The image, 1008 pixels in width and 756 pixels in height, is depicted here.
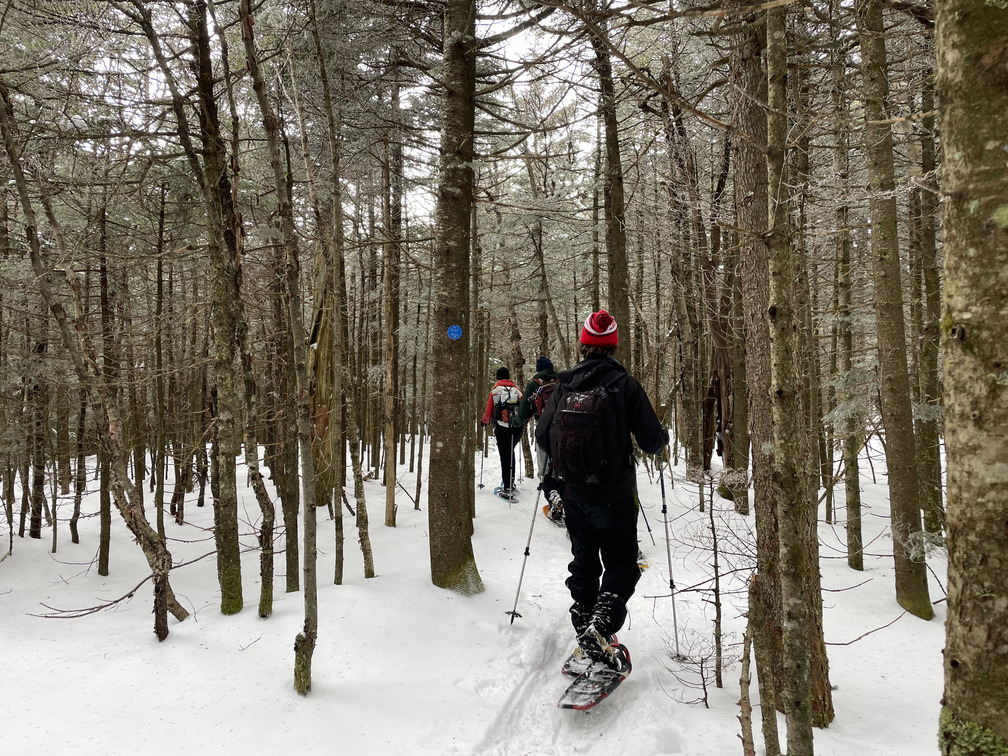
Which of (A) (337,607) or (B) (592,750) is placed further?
(A) (337,607)

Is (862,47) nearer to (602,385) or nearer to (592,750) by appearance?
(602,385)

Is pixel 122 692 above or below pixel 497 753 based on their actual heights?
above

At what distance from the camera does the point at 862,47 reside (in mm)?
5488

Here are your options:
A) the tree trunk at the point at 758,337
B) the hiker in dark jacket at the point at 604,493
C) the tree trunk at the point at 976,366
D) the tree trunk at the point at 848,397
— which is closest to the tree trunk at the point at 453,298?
the hiker in dark jacket at the point at 604,493

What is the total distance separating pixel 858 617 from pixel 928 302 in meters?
5.29

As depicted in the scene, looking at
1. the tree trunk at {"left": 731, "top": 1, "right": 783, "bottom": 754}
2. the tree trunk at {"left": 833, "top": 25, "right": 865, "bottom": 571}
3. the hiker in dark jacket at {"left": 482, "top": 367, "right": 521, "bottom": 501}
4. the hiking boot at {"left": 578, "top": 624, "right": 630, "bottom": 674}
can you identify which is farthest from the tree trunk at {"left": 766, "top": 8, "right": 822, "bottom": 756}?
the hiker in dark jacket at {"left": 482, "top": 367, "right": 521, "bottom": 501}

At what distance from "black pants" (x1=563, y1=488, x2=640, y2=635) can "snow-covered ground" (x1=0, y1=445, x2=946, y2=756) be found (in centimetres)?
48

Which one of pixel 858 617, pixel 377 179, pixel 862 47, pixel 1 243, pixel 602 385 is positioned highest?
pixel 377 179

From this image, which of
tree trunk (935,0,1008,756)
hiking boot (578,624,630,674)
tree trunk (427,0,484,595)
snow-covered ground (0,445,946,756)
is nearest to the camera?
tree trunk (935,0,1008,756)

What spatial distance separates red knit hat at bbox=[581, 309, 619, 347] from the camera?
4.52 m

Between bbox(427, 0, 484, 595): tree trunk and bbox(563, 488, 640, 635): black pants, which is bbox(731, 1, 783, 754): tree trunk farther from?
bbox(427, 0, 484, 595): tree trunk

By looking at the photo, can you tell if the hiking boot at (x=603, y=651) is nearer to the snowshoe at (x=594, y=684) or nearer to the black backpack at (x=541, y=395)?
the snowshoe at (x=594, y=684)

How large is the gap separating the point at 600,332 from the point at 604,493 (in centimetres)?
132

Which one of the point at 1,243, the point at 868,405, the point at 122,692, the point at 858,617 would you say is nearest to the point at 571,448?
the point at 122,692
